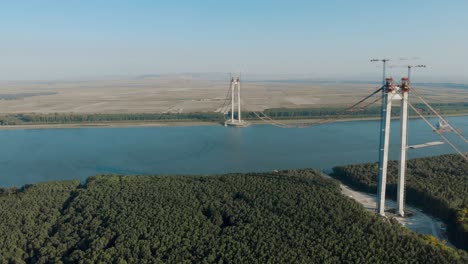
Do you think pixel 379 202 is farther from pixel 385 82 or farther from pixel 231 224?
pixel 231 224

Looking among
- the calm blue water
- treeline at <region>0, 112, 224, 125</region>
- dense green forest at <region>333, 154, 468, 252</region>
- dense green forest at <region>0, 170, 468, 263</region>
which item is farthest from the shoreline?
dense green forest at <region>0, 170, 468, 263</region>

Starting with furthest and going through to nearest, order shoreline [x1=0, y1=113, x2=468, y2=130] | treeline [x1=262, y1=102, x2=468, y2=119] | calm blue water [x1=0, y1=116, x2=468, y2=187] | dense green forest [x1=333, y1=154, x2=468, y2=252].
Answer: treeline [x1=262, y1=102, x2=468, y2=119] < shoreline [x1=0, y1=113, x2=468, y2=130] < calm blue water [x1=0, y1=116, x2=468, y2=187] < dense green forest [x1=333, y1=154, x2=468, y2=252]

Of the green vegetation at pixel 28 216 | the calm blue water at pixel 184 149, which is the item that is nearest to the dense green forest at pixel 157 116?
the calm blue water at pixel 184 149

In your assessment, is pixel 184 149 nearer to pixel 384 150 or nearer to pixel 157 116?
pixel 157 116

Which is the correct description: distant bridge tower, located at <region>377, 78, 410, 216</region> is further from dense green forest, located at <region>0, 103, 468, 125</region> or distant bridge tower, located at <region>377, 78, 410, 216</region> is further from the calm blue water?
dense green forest, located at <region>0, 103, 468, 125</region>

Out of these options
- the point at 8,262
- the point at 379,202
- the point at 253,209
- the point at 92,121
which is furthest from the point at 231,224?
the point at 92,121

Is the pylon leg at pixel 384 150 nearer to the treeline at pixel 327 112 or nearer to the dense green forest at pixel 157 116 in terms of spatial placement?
the dense green forest at pixel 157 116

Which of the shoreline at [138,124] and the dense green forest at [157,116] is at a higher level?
the dense green forest at [157,116]
